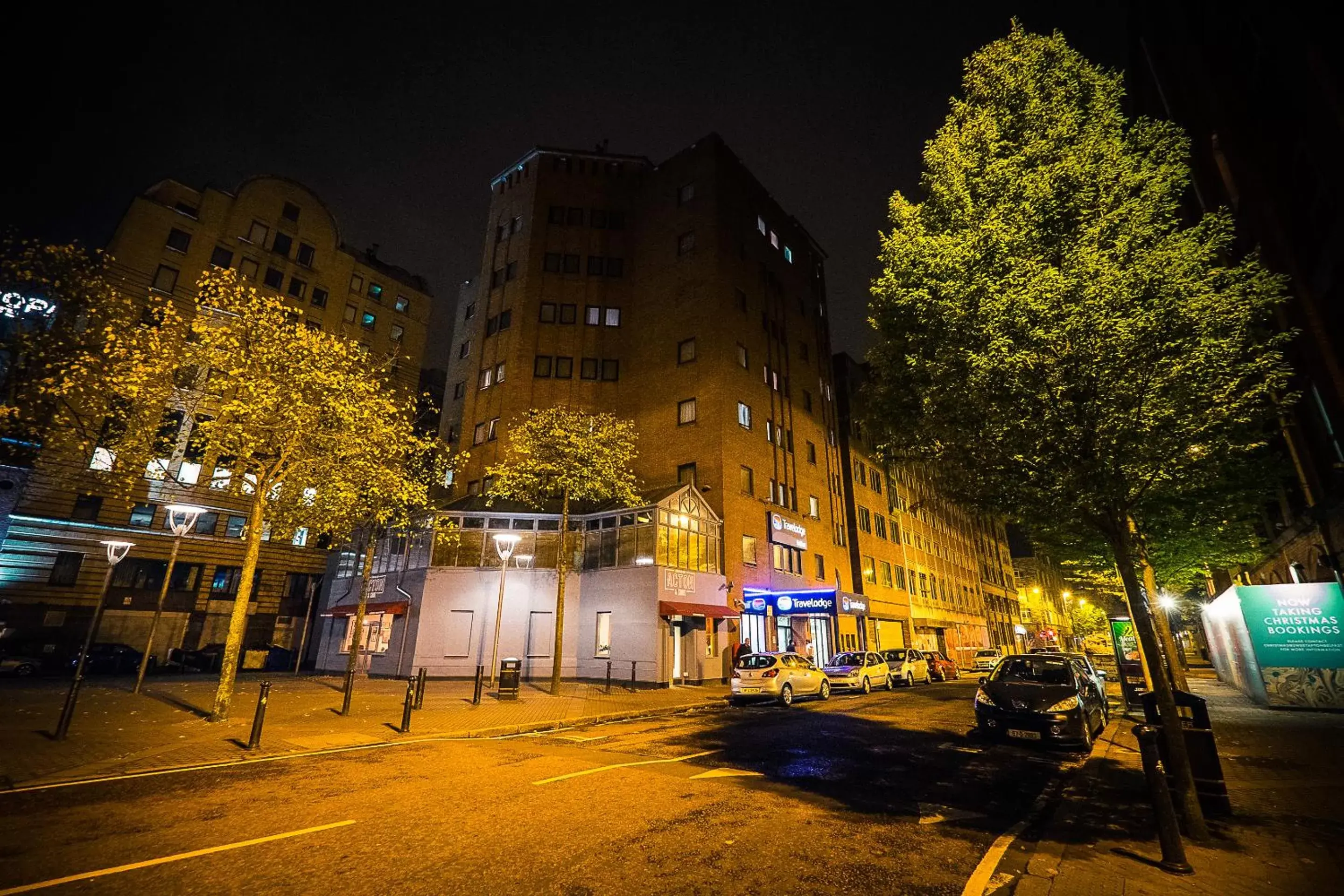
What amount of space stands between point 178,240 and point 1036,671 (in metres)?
51.1

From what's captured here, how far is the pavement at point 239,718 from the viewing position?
9.20 metres

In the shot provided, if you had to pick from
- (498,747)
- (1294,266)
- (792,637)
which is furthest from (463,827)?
(792,637)

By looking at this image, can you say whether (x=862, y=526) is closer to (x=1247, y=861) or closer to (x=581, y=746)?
(x=581, y=746)

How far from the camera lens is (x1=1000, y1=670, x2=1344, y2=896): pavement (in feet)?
15.0

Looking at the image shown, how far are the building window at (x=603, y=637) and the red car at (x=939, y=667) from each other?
18.1 meters

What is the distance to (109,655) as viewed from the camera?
1027 inches

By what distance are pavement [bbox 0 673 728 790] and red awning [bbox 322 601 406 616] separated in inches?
122

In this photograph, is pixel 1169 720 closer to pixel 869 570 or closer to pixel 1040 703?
pixel 1040 703

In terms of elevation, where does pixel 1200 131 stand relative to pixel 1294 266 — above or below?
above

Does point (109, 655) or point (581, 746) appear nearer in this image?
point (581, 746)

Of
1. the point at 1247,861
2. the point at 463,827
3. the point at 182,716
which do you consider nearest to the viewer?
the point at 1247,861

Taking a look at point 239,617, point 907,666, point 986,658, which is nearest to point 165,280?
point 239,617

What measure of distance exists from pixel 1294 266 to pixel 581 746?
19807 mm

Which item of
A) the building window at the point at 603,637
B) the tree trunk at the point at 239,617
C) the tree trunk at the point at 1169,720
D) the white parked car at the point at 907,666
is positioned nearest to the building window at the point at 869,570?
the white parked car at the point at 907,666
